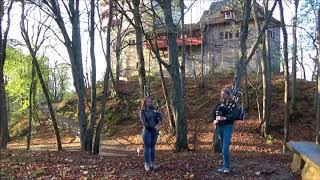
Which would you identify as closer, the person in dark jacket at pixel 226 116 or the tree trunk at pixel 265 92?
the person in dark jacket at pixel 226 116

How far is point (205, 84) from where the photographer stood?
35250 mm

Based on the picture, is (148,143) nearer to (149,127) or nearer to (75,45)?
(149,127)

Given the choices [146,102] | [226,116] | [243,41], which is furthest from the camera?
[243,41]

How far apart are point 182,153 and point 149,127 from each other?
4.77 metres

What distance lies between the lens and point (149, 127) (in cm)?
938

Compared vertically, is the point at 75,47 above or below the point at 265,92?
above

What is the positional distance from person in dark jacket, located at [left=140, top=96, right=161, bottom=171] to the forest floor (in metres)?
0.31

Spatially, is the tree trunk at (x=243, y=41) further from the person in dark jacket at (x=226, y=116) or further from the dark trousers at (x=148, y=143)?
the dark trousers at (x=148, y=143)

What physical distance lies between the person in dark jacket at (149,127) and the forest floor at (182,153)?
1.00 ft

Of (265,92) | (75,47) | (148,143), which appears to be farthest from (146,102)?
(265,92)

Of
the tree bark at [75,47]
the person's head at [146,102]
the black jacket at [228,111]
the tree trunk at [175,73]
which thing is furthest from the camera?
the tree bark at [75,47]

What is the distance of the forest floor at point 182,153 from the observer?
9.32 meters

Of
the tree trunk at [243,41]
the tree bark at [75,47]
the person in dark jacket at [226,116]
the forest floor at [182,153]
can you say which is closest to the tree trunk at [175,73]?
the forest floor at [182,153]

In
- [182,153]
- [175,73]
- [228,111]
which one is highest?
[175,73]
